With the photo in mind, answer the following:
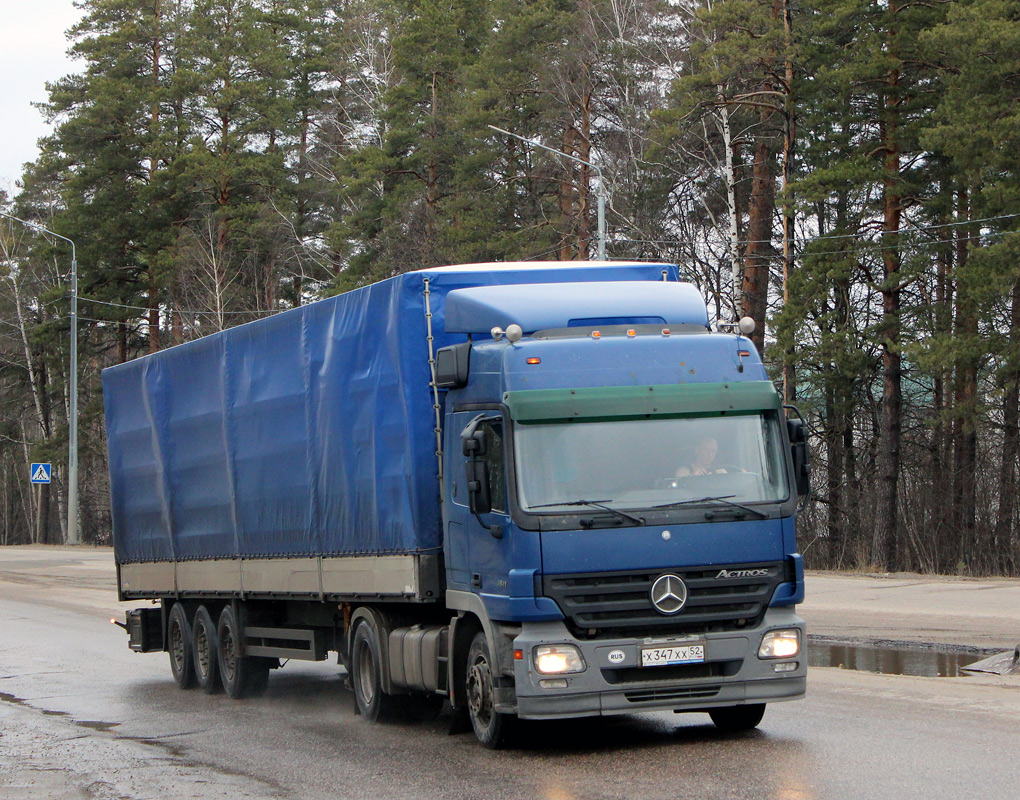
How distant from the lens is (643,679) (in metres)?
8.78

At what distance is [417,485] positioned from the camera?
10.2m

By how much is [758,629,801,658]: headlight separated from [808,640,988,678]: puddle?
5.02 meters

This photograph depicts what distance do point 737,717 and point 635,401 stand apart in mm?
2512

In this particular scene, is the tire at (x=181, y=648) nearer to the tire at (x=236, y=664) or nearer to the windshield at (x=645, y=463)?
the tire at (x=236, y=664)

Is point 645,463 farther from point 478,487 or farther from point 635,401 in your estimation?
point 478,487

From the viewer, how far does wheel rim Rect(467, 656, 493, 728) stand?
9.29 meters

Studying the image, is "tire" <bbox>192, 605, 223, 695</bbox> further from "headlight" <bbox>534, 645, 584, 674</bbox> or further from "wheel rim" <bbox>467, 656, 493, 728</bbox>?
"headlight" <bbox>534, 645, 584, 674</bbox>

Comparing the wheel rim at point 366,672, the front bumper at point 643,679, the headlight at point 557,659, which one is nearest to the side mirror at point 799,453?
the front bumper at point 643,679

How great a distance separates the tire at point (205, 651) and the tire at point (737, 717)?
20.7 feet

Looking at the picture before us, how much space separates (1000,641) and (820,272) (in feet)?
70.9

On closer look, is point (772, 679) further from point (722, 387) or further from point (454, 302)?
point (454, 302)

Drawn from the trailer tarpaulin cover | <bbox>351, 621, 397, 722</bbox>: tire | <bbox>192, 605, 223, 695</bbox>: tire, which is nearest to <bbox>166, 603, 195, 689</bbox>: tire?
<bbox>192, 605, 223, 695</bbox>: tire

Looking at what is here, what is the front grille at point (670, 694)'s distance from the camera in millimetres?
8766

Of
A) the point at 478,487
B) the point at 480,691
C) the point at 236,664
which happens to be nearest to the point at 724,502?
the point at 478,487
